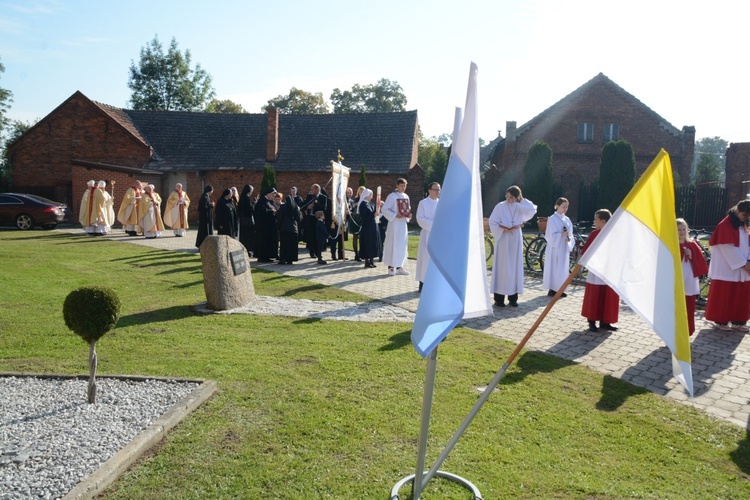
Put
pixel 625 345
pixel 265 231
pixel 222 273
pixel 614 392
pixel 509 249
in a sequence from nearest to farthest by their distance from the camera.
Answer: pixel 614 392, pixel 625 345, pixel 222 273, pixel 509 249, pixel 265 231

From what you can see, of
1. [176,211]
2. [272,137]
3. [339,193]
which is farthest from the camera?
[272,137]

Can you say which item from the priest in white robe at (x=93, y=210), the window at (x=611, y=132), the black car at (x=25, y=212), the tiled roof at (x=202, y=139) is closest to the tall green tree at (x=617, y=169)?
the window at (x=611, y=132)

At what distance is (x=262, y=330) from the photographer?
851 centimetres

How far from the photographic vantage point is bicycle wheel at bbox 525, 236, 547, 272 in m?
15.7

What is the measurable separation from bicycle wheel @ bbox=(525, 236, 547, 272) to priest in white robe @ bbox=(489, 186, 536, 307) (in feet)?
15.9

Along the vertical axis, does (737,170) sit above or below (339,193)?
above

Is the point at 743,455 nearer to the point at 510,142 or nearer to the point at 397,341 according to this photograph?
the point at 397,341

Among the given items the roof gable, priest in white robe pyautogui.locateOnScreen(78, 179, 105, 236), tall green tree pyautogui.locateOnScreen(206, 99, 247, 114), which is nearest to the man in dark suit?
priest in white robe pyautogui.locateOnScreen(78, 179, 105, 236)

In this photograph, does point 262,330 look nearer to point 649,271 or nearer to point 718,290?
point 649,271

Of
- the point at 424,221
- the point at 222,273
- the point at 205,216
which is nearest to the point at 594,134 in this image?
the point at 205,216

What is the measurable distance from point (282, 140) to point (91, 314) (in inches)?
1282

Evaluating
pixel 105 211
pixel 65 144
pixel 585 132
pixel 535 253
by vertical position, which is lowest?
pixel 535 253

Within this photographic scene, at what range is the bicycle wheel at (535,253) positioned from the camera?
15742 mm

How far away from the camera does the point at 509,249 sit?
1104cm
